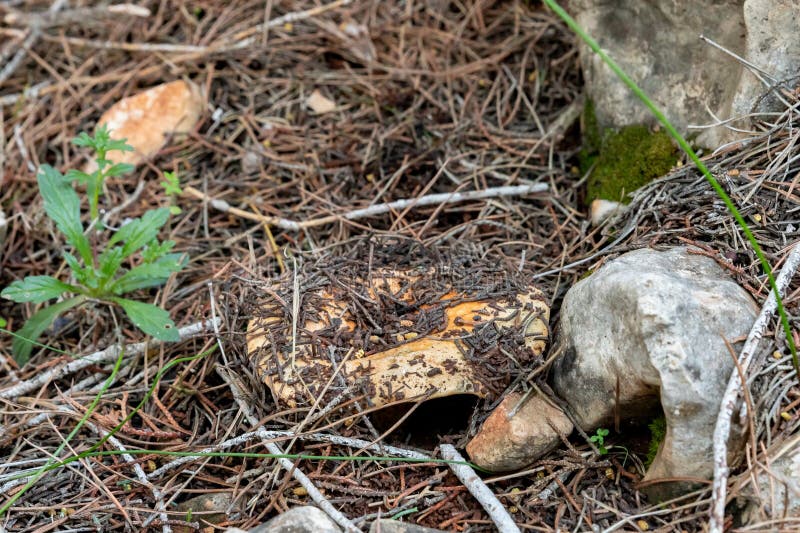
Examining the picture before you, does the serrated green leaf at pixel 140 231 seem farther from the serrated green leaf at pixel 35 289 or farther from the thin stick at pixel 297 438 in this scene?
the thin stick at pixel 297 438

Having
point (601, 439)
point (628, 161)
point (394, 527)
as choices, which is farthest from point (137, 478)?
point (628, 161)

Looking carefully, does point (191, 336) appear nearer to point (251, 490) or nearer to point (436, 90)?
point (251, 490)

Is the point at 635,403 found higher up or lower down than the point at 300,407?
higher up

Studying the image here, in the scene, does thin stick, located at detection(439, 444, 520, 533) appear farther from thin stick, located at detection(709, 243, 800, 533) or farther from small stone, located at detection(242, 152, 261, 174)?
small stone, located at detection(242, 152, 261, 174)

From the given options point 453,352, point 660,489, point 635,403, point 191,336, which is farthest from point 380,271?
point 660,489

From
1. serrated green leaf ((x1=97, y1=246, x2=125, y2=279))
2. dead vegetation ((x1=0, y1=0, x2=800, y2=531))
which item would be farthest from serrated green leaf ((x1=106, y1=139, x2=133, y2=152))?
dead vegetation ((x1=0, y1=0, x2=800, y2=531))

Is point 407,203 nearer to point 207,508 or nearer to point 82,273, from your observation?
point 82,273

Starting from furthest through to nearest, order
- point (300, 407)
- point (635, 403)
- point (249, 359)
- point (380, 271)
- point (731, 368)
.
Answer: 1. point (380, 271)
2. point (249, 359)
3. point (300, 407)
4. point (635, 403)
5. point (731, 368)

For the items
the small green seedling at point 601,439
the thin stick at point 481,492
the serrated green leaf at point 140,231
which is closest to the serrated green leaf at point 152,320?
the serrated green leaf at point 140,231
